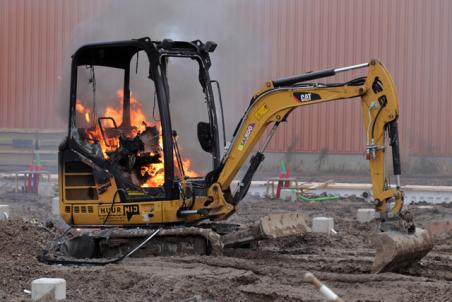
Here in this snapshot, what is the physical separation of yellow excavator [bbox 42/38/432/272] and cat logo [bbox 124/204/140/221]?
0.01 m

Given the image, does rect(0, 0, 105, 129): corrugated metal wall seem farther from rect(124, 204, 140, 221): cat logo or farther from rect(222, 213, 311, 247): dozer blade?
rect(222, 213, 311, 247): dozer blade

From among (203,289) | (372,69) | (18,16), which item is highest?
(18,16)

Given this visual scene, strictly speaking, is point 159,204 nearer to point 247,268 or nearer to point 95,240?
point 95,240

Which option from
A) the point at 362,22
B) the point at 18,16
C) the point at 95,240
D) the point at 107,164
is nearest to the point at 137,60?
the point at 107,164

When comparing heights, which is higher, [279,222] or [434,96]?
[434,96]

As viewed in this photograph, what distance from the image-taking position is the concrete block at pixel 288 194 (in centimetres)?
1766

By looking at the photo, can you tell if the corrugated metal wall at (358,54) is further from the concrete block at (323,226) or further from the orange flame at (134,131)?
the orange flame at (134,131)

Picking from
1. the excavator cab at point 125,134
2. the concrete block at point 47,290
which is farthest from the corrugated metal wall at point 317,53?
the concrete block at point 47,290

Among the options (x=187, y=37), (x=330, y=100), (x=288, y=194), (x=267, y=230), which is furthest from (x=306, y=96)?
(x=187, y=37)

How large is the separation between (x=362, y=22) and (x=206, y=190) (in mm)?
16469

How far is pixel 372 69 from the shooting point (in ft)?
28.3

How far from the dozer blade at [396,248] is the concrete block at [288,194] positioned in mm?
9013

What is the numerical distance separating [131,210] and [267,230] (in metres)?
1.61

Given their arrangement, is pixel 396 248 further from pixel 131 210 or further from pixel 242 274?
pixel 131 210
